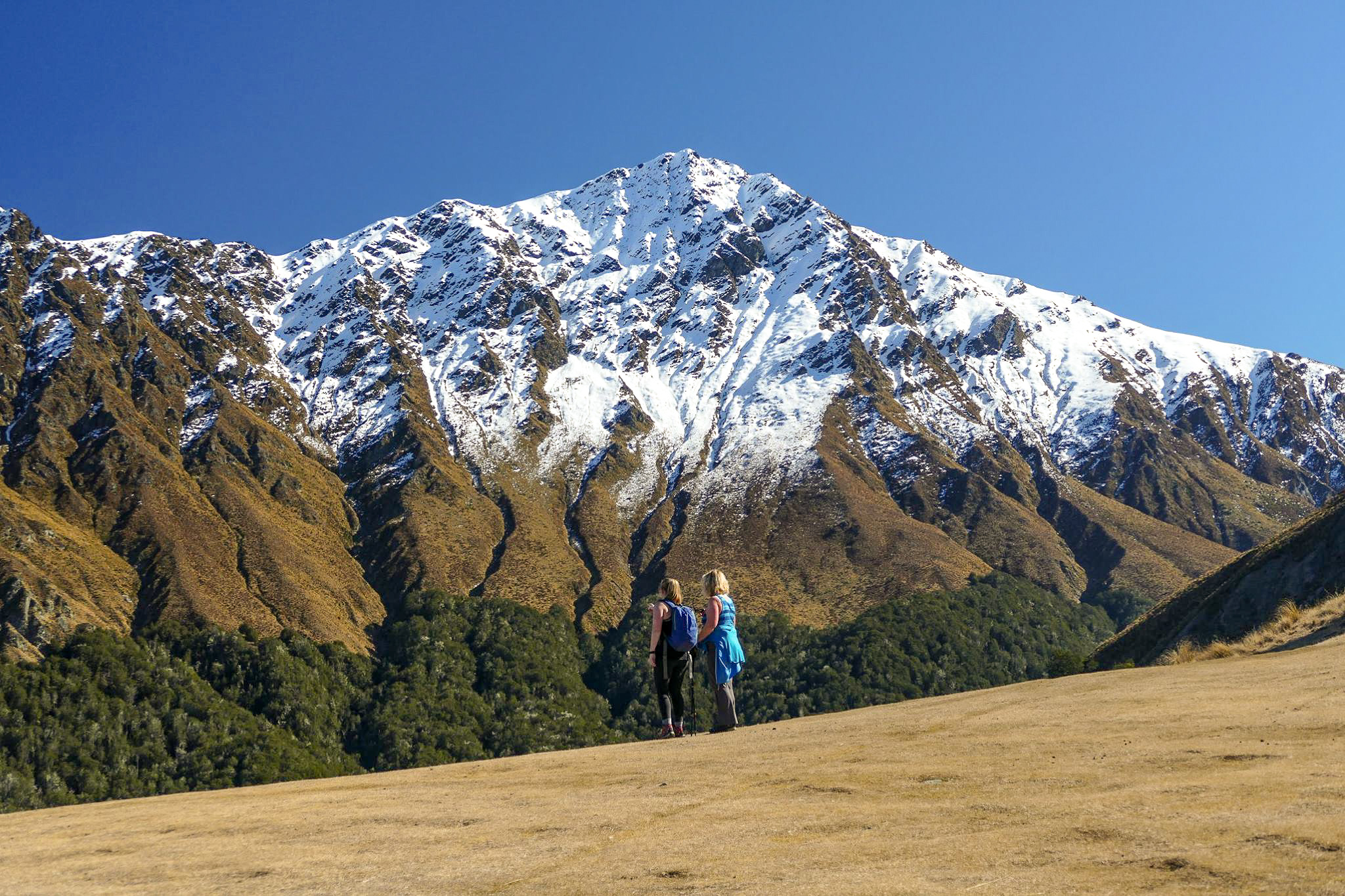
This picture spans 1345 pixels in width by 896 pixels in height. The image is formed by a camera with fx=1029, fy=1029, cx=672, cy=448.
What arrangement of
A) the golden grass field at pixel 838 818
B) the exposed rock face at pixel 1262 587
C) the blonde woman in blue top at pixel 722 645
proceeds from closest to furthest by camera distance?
the golden grass field at pixel 838 818, the blonde woman in blue top at pixel 722 645, the exposed rock face at pixel 1262 587

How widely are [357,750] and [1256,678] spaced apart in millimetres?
197798

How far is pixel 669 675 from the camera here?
18172 millimetres

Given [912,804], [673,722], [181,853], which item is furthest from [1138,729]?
[181,853]

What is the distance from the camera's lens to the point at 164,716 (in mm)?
181125

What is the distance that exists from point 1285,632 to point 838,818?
1932 centimetres

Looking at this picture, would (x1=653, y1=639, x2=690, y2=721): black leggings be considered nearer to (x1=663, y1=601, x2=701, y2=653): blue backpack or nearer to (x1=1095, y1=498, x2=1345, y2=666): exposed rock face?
(x1=663, y1=601, x2=701, y2=653): blue backpack

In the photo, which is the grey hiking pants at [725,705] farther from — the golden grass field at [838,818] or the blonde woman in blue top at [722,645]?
the golden grass field at [838,818]

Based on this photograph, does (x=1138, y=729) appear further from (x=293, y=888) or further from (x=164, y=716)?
(x=164, y=716)

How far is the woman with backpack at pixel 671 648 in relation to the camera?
695 inches

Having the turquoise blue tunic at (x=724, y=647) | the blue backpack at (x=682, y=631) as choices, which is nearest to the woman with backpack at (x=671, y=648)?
the blue backpack at (x=682, y=631)

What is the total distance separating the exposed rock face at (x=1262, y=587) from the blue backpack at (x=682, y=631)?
31.6 meters

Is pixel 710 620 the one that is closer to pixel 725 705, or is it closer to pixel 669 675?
pixel 669 675

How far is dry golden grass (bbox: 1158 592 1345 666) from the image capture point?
22.5 m

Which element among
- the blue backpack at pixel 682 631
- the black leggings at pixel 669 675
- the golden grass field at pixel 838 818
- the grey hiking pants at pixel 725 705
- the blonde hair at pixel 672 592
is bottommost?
the golden grass field at pixel 838 818
